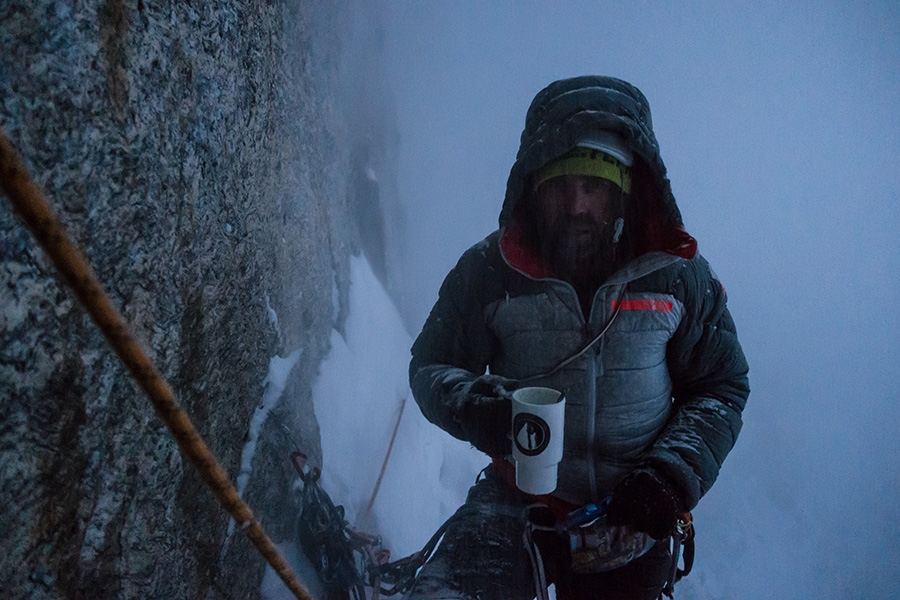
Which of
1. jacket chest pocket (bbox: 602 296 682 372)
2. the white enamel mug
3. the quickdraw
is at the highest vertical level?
jacket chest pocket (bbox: 602 296 682 372)

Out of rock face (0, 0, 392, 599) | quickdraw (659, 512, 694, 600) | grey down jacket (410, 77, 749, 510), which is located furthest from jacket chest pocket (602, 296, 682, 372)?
rock face (0, 0, 392, 599)

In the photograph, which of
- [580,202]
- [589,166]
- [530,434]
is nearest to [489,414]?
[530,434]

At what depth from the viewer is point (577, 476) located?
2.04m

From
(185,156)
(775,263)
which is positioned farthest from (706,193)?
(185,156)

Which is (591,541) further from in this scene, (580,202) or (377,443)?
(377,443)

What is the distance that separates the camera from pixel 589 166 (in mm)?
1885

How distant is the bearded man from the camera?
6.05 feet

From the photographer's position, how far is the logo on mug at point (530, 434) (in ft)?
5.00

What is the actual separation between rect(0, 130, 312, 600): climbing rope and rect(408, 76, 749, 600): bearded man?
1.18 m

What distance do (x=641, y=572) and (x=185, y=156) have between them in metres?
2.86

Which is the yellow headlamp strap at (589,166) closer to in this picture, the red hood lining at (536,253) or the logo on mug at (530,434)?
the red hood lining at (536,253)

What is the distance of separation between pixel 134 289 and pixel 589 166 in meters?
1.90

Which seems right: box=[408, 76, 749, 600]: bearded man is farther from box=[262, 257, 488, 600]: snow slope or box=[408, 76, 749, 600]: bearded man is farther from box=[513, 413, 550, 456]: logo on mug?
box=[262, 257, 488, 600]: snow slope

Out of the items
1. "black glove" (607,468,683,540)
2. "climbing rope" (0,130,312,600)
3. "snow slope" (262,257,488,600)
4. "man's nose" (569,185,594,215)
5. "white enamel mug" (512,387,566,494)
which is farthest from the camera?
"snow slope" (262,257,488,600)
